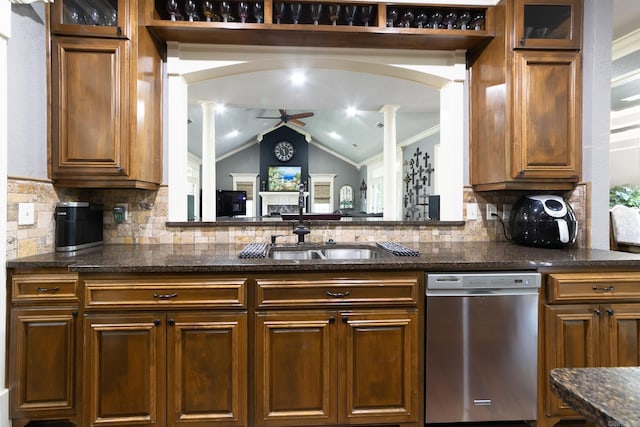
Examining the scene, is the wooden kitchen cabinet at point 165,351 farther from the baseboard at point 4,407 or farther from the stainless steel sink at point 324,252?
the stainless steel sink at point 324,252

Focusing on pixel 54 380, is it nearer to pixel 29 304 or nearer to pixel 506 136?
pixel 29 304

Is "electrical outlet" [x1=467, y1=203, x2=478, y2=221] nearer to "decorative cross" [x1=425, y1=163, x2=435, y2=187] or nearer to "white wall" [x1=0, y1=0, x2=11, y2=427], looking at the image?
"white wall" [x1=0, y1=0, x2=11, y2=427]

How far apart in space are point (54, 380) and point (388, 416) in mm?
1651

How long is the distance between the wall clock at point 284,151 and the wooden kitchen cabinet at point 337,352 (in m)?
10.3

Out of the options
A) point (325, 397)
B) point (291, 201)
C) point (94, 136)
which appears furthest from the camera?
point (291, 201)

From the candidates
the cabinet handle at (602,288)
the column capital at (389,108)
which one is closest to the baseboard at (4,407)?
the cabinet handle at (602,288)

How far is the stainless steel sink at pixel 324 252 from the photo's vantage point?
213cm

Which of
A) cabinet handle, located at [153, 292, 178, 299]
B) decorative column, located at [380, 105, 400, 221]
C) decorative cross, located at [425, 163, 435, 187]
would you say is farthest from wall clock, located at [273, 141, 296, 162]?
cabinet handle, located at [153, 292, 178, 299]

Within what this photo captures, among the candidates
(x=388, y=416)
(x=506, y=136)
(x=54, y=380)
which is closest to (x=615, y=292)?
(x=506, y=136)

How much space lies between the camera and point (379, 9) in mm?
2033

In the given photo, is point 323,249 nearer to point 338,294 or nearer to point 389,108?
point 338,294

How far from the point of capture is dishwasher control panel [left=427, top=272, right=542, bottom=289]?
1.60m

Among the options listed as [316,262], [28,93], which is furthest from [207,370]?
[28,93]

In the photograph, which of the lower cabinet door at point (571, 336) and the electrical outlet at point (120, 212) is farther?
the electrical outlet at point (120, 212)
